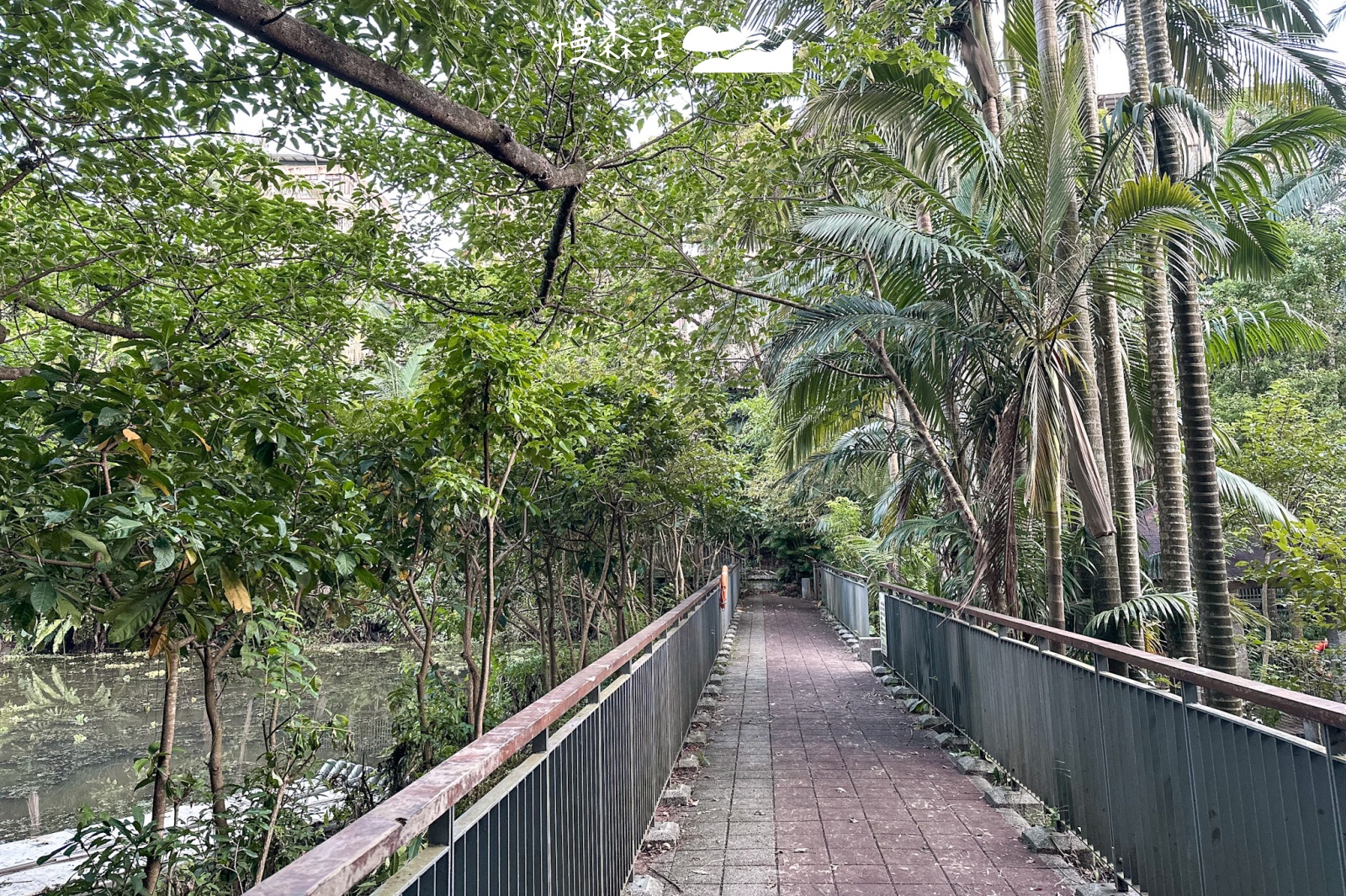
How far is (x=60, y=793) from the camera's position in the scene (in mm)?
9305

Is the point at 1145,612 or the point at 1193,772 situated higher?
the point at 1145,612

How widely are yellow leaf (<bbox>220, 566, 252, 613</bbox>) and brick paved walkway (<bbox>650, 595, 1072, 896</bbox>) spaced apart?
93.1 inches

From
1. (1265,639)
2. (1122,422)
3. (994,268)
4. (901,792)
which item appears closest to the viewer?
(901,792)

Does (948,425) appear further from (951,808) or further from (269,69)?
(269,69)

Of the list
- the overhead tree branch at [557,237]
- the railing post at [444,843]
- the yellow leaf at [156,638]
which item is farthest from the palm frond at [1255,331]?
the yellow leaf at [156,638]

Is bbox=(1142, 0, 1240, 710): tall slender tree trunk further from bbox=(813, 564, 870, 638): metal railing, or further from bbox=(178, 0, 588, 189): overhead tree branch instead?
bbox=(813, 564, 870, 638): metal railing

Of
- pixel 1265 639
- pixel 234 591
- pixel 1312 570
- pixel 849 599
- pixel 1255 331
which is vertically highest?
pixel 1255 331

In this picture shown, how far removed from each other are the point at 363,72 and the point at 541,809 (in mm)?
2778

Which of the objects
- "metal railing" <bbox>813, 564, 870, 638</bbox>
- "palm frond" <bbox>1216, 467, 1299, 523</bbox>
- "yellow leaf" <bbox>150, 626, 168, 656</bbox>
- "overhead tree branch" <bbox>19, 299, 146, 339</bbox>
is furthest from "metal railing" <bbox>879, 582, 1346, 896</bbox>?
"metal railing" <bbox>813, 564, 870, 638</bbox>

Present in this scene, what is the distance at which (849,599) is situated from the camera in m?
16.1

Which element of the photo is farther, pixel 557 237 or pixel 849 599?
pixel 849 599

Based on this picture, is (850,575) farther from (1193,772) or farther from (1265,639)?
(1193,772)

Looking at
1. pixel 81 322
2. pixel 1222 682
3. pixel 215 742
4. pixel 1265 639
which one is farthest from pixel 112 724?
pixel 1265 639

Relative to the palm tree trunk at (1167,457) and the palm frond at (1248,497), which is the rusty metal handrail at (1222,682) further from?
the palm frond at (1248,497)
